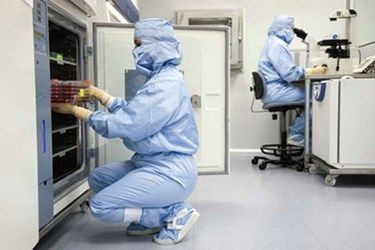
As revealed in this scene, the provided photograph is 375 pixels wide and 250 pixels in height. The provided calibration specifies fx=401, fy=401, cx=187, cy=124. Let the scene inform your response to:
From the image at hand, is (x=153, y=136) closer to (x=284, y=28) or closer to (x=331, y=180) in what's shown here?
(x=331, y=180)

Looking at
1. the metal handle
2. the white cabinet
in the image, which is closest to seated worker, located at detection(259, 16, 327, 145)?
the white cabinet

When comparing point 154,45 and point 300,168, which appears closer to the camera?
point 154,45

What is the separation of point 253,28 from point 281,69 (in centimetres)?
140

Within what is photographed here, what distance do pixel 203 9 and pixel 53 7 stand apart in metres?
3.60

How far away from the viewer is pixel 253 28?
5.32 meters

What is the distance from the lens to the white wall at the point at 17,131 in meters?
1.29

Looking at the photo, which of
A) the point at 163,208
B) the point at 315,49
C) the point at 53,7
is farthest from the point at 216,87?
the point at 315,49

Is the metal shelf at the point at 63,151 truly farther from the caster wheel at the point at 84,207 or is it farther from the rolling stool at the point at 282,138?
the rolling stool at the point at 282,138

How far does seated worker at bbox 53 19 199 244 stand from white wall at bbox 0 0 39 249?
Answer: 0.45 m

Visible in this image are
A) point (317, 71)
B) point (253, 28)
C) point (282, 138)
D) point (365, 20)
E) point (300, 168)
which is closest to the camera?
point (300, 168)

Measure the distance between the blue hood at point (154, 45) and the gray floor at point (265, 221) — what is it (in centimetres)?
94

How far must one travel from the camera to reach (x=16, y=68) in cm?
139

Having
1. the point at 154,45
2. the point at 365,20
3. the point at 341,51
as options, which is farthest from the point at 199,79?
the point at 365,20

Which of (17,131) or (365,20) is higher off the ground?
(365,20)
